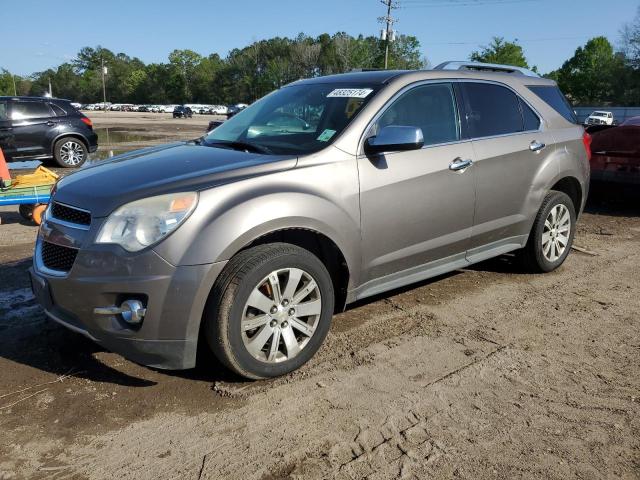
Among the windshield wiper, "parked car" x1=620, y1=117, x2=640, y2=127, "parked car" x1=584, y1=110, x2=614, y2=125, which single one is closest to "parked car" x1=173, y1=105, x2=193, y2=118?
"parked car" x1=584, y1=110, x2=614, y2=125

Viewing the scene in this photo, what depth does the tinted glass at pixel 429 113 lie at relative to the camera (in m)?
3.83

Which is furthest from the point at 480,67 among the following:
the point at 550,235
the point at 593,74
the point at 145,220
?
the point at 593,74

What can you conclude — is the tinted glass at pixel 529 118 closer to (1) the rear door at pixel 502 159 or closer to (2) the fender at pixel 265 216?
(1) the rear door at pixel 502 159

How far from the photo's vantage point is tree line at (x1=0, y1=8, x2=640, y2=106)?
77.2 m

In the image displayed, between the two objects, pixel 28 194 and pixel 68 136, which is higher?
pixel 68 136

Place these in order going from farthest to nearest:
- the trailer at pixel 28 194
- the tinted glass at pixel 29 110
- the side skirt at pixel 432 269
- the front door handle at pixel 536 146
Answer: the tinted glass at pixel 29 110 → the trailer at pixel 28 194 → the front door handle at pixel 536 146 → the side skirt at pixel 432 269

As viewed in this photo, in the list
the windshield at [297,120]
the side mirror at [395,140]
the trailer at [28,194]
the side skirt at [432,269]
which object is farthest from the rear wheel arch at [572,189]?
the trailer at [28,194]

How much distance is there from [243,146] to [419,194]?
1.26 m

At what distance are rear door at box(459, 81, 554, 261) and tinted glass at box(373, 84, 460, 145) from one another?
18 cm

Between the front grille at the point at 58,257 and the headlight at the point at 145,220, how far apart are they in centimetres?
27

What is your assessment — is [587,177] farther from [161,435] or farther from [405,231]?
[161,435]

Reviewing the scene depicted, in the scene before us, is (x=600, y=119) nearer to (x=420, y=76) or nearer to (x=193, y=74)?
(x=420, y=76)

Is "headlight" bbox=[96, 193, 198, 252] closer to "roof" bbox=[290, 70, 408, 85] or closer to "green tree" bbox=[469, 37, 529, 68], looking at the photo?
"roof" bbox=[290, 70, 408, 85]

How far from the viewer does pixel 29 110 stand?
12445 mm
